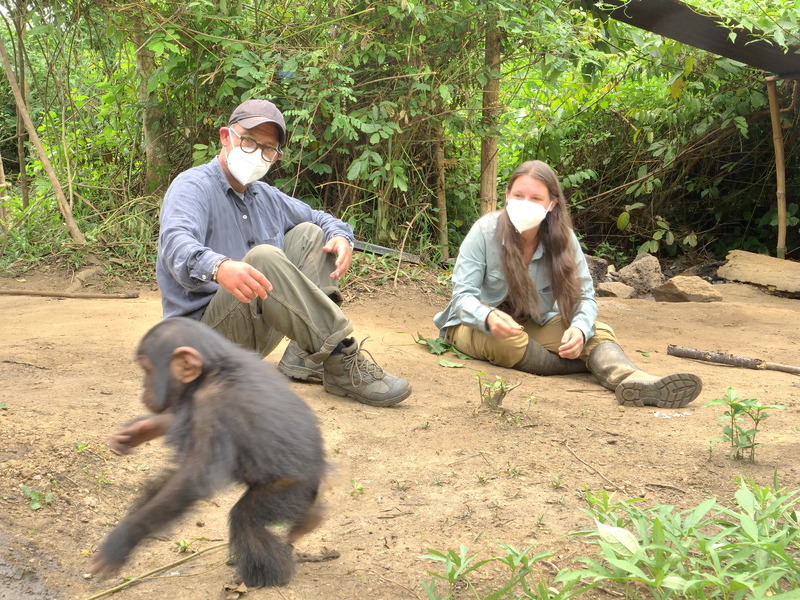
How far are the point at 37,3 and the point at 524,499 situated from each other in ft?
21.4

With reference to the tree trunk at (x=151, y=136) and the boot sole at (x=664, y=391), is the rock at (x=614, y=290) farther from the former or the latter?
the tree trunk at (x=151, y=136)

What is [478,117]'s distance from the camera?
7.48 metres

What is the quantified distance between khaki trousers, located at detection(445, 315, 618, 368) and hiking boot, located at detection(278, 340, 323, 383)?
1.07 meters

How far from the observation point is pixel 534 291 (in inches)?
194

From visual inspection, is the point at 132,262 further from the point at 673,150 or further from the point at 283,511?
the point at 673,150

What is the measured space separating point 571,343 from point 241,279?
1992 mm

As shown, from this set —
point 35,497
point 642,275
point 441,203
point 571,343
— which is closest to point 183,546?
point 35,497

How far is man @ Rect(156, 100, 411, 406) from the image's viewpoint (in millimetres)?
3721

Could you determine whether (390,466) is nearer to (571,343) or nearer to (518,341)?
(571,343)

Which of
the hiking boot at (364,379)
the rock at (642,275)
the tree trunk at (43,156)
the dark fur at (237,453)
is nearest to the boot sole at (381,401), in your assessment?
the hiking boot at (364,379)

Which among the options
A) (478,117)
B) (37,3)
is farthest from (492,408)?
(37,3)

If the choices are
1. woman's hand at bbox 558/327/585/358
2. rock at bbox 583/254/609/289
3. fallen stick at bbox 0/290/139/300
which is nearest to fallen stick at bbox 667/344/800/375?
woman's hand at bbox 558/327/585/358

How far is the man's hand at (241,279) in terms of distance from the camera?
328cm

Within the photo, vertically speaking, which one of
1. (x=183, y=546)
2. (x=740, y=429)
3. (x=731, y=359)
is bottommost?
(x=183, y=546)
